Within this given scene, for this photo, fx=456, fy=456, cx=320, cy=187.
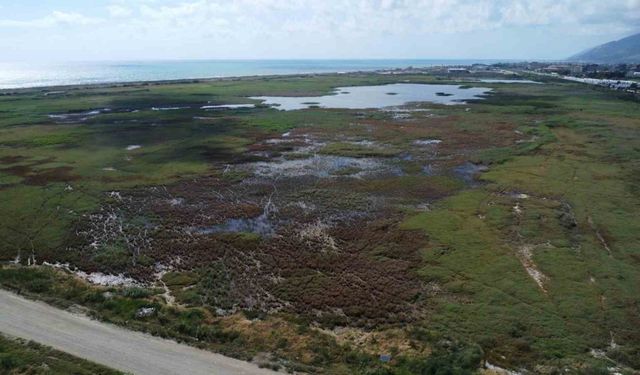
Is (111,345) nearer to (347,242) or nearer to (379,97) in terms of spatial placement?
(347,242)

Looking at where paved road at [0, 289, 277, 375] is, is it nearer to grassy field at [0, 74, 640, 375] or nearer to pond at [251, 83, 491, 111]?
grassy field at [0, 74, 640, 375]

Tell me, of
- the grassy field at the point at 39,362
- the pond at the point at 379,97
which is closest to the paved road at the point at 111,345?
the grassy field at the point at 39,362

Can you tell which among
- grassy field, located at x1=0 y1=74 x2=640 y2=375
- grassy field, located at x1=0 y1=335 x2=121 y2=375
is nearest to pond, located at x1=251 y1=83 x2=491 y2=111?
grassy field, located at x1=0 y1=74 x2=640 y2=375

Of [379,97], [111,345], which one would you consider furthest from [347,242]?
[379,97]

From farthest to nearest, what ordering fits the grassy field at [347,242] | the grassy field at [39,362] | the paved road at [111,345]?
1. the grassy field at [347,242]
2. the paved road at [111,345]
3. the grassy field at [39,362]

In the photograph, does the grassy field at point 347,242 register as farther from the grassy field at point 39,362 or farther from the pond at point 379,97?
the pond at point 379,97

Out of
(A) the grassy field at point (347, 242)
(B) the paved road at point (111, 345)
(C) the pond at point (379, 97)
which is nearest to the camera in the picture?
(B) the paved road at point (111, 345)

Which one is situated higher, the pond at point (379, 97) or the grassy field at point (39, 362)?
the pond at point (379, 97)
